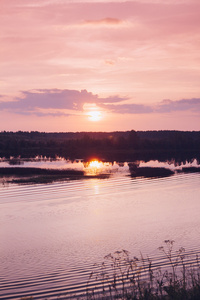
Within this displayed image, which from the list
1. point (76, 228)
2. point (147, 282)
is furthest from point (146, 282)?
point (76, 228)

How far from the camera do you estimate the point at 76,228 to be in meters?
24.6

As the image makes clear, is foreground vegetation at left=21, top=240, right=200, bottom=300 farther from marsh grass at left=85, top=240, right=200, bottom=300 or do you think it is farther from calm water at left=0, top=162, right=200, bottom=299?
calm water at left=0, top=162, right=200, bottom=299

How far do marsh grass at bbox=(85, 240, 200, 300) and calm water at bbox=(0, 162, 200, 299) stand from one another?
836mm

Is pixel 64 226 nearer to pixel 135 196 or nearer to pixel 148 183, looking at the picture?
pixel 135 196

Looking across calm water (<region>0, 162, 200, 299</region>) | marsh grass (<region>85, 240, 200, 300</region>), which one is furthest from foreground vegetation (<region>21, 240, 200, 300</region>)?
calm water (<region>0, 162, 200, 299</region>)

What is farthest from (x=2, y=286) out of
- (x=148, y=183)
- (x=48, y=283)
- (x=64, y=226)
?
(x=148, y=183)

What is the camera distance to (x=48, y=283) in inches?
567

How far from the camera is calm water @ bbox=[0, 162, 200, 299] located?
15.4 meters

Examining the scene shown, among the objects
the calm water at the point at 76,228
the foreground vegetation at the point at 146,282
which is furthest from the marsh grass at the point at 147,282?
the calm water at the point at 76,228

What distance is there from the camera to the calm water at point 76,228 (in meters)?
15.4

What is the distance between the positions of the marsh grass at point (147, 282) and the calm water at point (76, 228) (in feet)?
2.74

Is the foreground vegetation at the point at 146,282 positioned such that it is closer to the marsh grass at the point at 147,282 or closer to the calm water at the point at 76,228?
the marsh grass at the point at 147,282

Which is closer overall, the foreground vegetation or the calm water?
the foreground vegetation

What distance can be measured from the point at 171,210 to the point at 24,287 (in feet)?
60.4
